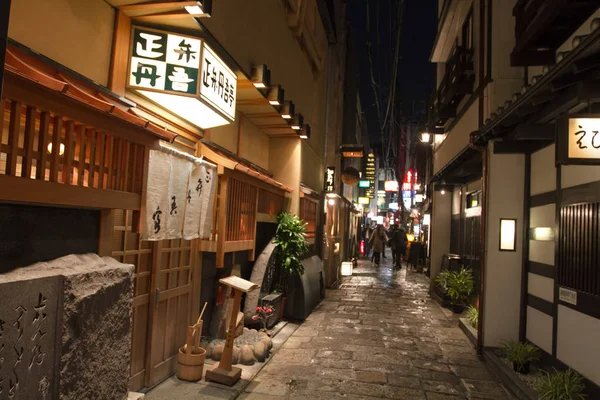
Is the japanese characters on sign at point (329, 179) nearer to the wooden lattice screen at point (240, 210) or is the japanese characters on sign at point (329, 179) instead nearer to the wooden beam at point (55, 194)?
the wooden lattice screen at point (240, 210)

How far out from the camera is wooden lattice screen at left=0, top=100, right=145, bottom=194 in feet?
12.1

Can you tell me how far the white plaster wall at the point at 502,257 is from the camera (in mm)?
10094

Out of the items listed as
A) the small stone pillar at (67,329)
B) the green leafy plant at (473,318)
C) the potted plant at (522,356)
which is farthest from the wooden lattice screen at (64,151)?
the green leafy plant at (473,318)

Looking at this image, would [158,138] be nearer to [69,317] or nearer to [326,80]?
[69,317]

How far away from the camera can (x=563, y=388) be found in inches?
259

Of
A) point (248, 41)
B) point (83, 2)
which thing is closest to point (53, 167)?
point (83, 2)

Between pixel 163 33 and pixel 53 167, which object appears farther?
pixel 163 33

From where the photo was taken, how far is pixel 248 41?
389 inches

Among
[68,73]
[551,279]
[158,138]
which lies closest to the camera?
[68,73]

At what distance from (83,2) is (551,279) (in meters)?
9.72

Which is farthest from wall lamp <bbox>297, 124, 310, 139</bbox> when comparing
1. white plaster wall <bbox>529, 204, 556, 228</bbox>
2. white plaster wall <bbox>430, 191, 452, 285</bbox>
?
white plaster wall <bbox>430, 191, 452, 285</bbox>

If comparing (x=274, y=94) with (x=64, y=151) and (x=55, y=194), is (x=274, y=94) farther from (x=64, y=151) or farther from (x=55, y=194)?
(x=55, y=194)

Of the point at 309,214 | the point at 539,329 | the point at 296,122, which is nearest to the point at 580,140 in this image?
the point at 539,329

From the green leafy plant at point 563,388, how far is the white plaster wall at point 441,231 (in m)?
12.3
